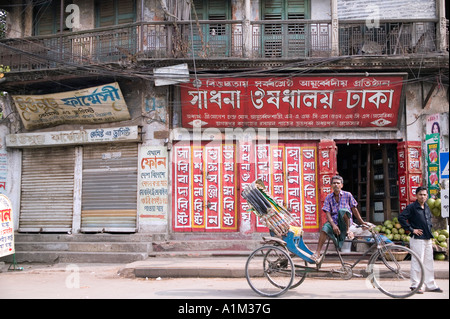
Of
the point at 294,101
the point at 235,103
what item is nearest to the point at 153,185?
the point at 235,103

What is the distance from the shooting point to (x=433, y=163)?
428 inches

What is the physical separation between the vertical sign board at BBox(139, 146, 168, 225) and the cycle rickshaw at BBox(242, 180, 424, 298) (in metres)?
4.94

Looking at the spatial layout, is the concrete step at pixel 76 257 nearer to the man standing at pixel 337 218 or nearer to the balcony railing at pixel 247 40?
the balcony railing at pixel 247 40

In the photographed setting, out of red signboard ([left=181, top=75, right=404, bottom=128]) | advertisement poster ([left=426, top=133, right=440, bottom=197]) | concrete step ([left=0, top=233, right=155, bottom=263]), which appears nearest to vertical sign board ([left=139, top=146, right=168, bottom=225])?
concrete step ([left=0, top=233, right=155, bottom=263])

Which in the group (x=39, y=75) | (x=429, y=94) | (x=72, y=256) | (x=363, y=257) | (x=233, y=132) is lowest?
(x=72, y=256)

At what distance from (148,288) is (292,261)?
2.59m

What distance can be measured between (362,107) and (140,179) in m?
6.13

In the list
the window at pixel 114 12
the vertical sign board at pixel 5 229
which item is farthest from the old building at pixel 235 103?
the vertical sign board at pixel 5 229

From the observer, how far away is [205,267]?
27.8ft

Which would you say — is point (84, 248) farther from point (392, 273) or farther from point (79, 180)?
point (392, 273)

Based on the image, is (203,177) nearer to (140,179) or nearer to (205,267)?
(140,179)

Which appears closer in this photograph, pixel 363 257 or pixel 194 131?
pixel 363 257

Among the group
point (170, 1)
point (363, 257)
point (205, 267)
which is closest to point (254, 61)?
point (170, 1)

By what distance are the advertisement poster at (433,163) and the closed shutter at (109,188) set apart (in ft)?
25.0
